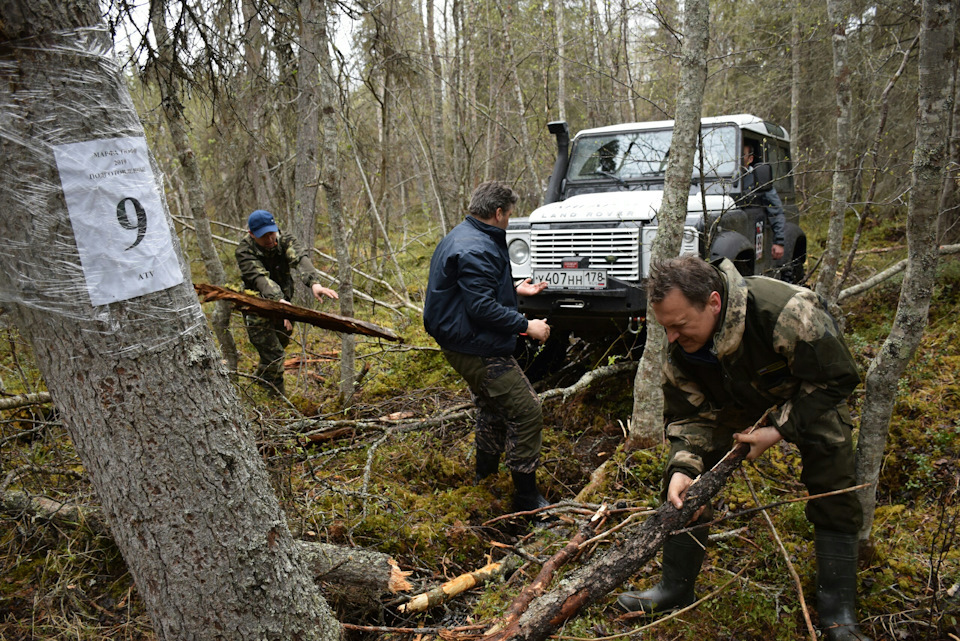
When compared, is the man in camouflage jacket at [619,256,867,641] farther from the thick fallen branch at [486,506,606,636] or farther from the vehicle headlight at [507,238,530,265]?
the vehicle headlight at [507,238,530,265]

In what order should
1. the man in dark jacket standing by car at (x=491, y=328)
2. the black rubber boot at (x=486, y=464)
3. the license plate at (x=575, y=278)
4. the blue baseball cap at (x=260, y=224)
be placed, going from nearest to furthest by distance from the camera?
the man in dark jacket standing by car at (x=491, y=328) < the black rubber boot at (x=486, y=464) < the license plate at (x=575, y=278) < the blue baseball cap at (x=260, y=224)

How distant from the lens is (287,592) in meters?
1.99

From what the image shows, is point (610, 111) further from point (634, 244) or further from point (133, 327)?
point (133, 327)

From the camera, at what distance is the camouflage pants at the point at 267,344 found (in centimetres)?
531

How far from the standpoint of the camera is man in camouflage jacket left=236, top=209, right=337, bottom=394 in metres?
5.11

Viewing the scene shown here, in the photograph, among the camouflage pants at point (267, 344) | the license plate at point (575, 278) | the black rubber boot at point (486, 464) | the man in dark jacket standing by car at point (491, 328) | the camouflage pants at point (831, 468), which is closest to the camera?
the camouflage pants at point (831, 468)

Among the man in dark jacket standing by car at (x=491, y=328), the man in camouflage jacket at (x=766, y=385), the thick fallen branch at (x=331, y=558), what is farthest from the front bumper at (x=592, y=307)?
the thick fallen branch at (x=331, y=558)

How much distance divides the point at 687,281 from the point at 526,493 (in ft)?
6.82

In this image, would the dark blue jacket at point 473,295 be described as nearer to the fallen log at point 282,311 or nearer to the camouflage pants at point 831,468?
the fallen log at point 282,311

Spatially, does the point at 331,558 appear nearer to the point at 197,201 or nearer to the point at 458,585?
the point at 458,585

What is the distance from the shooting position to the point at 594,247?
16.0 feet

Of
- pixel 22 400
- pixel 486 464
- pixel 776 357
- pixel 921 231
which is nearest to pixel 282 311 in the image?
pixel 22 400

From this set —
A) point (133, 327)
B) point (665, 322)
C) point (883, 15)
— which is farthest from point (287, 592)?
point (883, 15)

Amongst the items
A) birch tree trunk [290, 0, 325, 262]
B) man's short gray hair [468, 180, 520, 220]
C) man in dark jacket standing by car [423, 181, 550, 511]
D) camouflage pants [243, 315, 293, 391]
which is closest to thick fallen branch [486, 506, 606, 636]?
man in dark jacket standing by car [423, 181, 550, 511]
